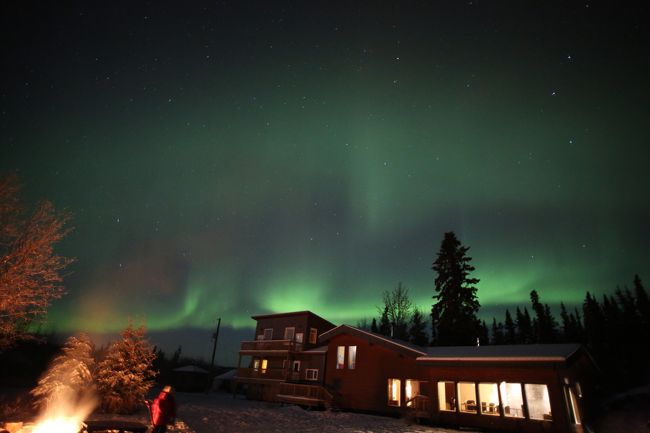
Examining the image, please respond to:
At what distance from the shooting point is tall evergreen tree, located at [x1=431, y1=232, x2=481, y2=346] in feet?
124

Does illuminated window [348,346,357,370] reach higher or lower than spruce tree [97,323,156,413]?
higher

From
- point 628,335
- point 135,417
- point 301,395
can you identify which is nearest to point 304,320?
point 301,395

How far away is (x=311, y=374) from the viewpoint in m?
33.0

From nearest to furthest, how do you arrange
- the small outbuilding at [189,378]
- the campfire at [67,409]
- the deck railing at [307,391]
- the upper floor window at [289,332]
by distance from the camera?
the campfire at [67,409] < the deck railing at [307,391] < the upper floor window at [289,332] < the small outbuilding at [189,378]

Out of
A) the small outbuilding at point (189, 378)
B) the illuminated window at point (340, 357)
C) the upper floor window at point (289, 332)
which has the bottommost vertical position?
the small outbuilding at point (189, 378)

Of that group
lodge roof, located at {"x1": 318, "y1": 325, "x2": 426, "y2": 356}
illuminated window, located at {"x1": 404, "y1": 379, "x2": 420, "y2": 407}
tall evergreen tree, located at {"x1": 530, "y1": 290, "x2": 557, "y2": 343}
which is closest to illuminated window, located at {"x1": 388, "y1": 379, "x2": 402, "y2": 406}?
illuminated window, located at {"x1": 404, "y1": 379, "x2": 420, "y2": 407}

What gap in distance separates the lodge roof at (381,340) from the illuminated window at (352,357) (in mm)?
1196

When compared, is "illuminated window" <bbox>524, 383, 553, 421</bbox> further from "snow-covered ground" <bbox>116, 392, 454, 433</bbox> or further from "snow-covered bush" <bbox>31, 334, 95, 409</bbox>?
"snow-covered bush" <bbox>31, 334, 95, 409</bbox>

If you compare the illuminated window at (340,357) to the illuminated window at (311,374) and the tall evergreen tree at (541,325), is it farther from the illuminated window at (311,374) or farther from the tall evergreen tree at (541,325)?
the tall evergreen tree at (541,325)

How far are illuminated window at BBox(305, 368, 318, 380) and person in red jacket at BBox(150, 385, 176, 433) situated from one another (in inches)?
983

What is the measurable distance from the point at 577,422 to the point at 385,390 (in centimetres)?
1139

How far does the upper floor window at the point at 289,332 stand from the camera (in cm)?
3750

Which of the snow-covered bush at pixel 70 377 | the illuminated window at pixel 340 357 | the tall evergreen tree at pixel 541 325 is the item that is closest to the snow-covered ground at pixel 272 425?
the snow-covered bush at pixel 70 377

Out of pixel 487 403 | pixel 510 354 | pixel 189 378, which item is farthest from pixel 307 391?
pixel 189 378
